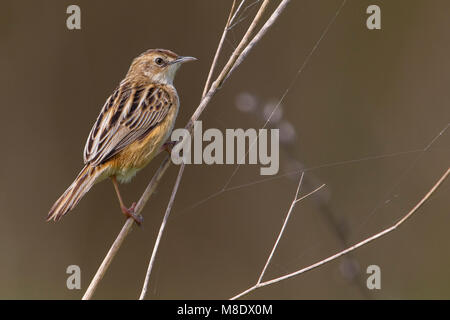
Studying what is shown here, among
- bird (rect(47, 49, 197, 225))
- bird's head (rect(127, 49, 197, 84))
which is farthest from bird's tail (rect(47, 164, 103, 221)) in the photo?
bird's head (rect(127, 49, 197, 84))

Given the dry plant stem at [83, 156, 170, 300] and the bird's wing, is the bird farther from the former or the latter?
the dry plant stem at [83, 156, 170, 300]

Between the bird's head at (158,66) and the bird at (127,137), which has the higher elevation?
the bird's head at (158,66)

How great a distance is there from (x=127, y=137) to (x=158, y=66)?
848mm

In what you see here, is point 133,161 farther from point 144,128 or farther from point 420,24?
point 420,24

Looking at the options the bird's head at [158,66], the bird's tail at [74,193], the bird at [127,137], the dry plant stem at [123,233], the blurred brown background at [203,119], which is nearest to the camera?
the dry plant stem at [123,233]

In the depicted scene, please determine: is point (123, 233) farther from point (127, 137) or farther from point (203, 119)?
point (203, 119)

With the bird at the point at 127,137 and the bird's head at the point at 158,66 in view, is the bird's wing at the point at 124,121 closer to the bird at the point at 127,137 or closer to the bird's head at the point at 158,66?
the bird at the point at 127,137

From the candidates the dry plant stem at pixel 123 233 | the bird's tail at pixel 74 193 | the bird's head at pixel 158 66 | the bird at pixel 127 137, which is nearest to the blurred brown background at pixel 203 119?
the bird's head at pixel 158 66

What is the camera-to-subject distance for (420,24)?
719cm

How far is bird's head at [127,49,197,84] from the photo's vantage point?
15.8 feet

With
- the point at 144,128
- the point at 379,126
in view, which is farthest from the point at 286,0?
the point at 379,126

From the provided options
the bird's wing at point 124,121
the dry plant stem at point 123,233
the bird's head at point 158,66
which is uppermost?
the bird's head at point 158,66

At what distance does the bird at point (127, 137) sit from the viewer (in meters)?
4.05
